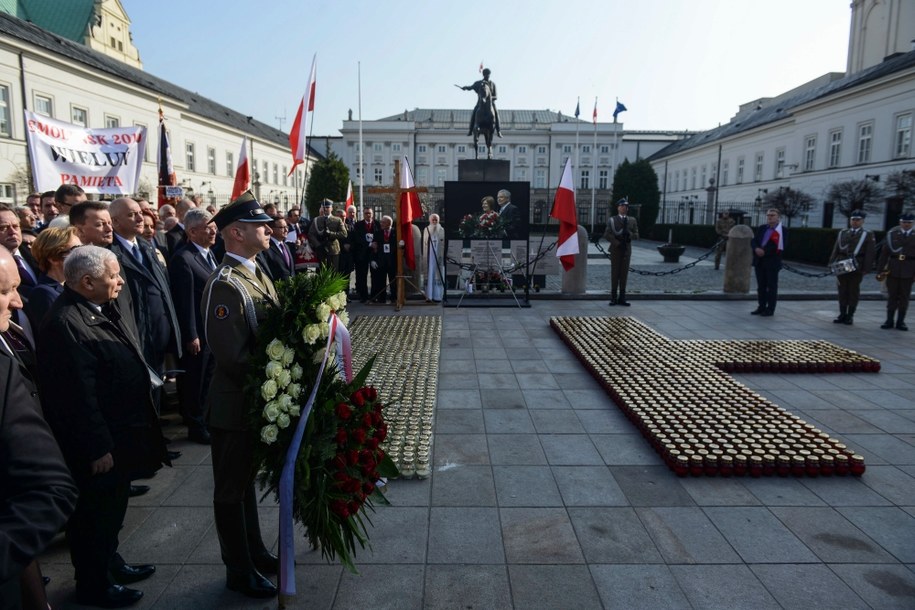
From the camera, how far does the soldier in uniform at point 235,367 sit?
2.92 m

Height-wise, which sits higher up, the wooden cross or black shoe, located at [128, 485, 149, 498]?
the wooden cross

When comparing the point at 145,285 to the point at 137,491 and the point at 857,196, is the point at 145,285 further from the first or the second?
the point at 857,196

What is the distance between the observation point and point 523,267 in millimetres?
13320

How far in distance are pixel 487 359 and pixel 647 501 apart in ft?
13.6

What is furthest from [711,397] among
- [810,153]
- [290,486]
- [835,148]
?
[810,153]

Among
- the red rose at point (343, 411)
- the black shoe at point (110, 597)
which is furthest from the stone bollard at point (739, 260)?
the black shoe at point (110, 597)

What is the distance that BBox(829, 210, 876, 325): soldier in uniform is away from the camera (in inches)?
414

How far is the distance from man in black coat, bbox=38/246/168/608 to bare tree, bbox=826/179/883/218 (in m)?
31.1

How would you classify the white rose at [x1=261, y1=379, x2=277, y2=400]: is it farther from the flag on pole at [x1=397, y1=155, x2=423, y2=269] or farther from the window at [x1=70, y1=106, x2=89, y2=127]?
the window at [x1=70, y1=106, x2=89, y2=127]

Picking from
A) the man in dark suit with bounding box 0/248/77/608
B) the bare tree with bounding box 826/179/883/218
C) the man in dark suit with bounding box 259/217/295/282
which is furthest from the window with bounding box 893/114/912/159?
the man in dark suit with bounding box 0/248/77/608

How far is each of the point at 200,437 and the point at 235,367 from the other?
9.36 ft

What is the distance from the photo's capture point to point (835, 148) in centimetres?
3744

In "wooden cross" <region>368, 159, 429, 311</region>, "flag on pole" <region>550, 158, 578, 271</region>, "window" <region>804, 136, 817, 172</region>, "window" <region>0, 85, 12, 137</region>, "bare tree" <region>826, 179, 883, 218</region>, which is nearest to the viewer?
"wooden cross" <region>368, 159, 429, 311</region>

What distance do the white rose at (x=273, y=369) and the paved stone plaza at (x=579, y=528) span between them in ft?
4.12
